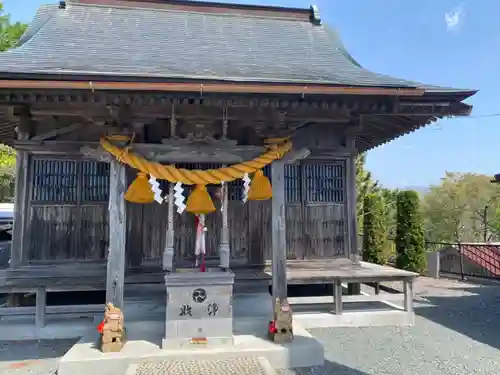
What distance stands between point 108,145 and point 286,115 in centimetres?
236

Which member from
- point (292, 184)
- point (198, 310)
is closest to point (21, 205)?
point (198, 310)

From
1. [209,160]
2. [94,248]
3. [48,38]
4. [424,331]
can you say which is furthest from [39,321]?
[424,331]

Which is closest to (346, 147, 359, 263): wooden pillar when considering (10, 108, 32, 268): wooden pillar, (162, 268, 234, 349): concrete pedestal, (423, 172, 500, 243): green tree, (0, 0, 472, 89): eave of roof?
(0, 0, 472, 89): eave of roof

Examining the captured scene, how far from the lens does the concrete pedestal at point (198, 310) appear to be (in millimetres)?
4438

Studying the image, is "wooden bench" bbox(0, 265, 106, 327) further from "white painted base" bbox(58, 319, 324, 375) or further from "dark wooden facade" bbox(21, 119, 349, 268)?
"white painted base" bbox(58, 319, 324, 375)

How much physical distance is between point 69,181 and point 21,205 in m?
0.82

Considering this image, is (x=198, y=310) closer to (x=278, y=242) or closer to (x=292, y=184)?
(x=278, y=242)

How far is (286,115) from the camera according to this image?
4.95 metres

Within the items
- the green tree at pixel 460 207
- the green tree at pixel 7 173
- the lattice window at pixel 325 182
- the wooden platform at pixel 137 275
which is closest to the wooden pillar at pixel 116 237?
the wooden platform at pixel 137 275

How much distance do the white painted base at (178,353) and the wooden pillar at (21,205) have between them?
89.6 inches

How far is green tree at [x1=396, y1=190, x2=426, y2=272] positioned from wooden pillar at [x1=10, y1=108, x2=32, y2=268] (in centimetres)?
1028

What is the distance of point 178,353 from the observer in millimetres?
4293

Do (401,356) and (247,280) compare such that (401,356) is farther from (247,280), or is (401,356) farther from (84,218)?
(84,218)

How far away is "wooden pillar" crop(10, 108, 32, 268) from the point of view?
604cm
